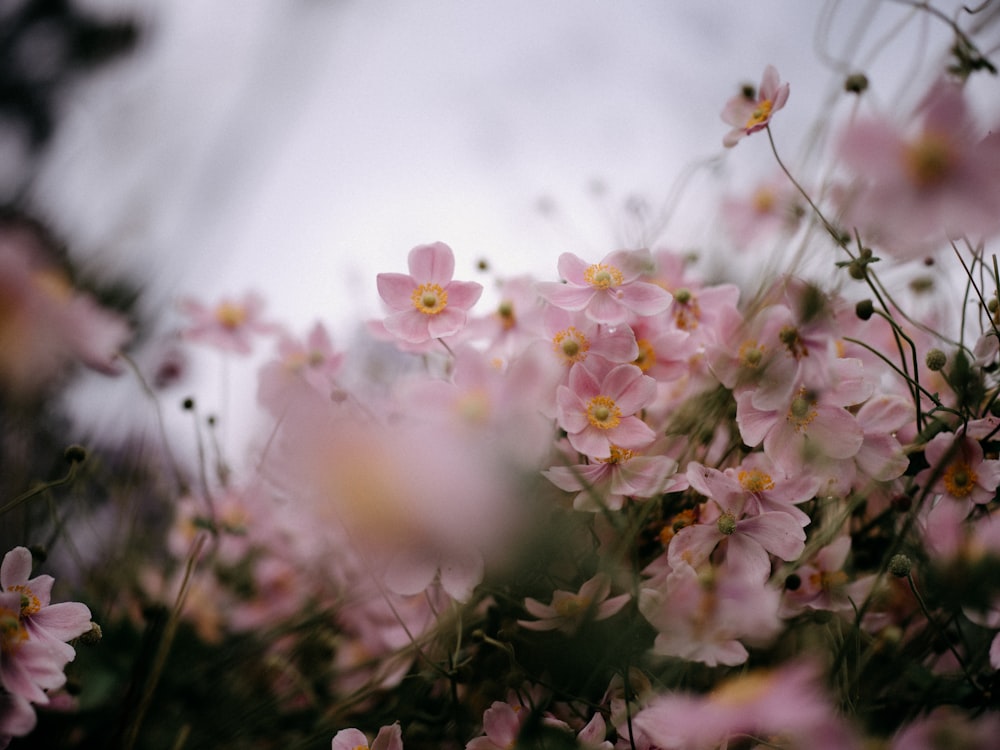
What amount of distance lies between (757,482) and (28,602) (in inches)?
12.1

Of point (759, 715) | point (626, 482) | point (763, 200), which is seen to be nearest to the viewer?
point (759, 715)

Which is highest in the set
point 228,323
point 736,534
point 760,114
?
point 760,114

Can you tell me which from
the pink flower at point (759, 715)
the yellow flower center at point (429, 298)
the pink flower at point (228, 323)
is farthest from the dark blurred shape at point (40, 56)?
the pink flower at point (759, 715)

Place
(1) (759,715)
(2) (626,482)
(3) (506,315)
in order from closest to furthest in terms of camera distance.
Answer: (1) (759,715)
(2) (626,482)
(3) (506,315)

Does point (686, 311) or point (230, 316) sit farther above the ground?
point (686, 311)

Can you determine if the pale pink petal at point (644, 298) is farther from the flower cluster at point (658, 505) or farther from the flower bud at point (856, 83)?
the flower bud at point (856, 83)

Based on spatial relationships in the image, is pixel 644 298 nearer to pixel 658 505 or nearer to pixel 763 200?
pixel 658 505

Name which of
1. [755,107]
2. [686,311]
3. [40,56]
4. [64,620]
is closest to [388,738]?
[64,620]

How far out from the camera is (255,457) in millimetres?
520

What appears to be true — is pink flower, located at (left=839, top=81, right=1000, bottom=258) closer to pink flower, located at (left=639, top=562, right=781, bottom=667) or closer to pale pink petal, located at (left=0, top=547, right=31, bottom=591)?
pink flower, located at (left=639, top=562, right=781, bottom=667)

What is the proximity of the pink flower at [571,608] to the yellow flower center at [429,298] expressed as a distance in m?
0.15

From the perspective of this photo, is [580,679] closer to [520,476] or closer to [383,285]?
[520,476]

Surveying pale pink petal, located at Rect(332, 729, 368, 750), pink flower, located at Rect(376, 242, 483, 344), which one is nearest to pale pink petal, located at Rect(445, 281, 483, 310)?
pink flower, located at Rect(376, 242, 483, 344)

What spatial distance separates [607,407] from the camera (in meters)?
0.31
